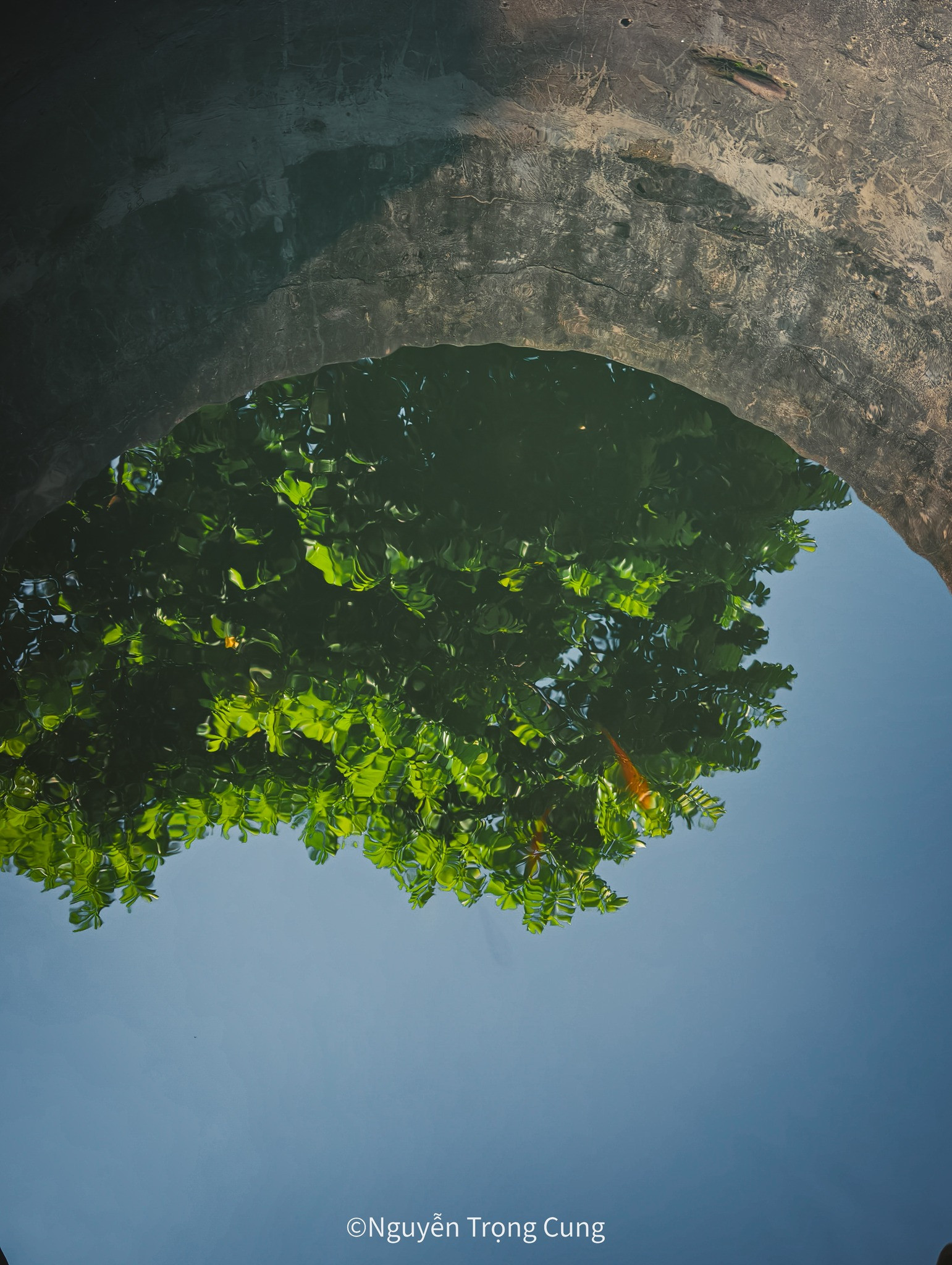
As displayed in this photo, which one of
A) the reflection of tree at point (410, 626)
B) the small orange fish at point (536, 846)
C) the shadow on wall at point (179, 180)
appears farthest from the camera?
the small orange fish at point (536, 846)

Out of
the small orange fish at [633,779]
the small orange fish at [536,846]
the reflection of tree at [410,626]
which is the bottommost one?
the small orange fish at [536,846]

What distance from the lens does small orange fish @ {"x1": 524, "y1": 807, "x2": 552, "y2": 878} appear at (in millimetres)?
7000

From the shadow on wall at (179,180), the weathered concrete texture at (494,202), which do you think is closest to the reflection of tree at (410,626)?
the shadow on wall at (179,180)

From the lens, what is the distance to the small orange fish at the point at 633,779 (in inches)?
276

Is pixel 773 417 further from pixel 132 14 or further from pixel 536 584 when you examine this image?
pixel 132 14

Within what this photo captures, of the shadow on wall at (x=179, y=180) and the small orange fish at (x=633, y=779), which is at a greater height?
the shadow on wall at (x=179, y=180)

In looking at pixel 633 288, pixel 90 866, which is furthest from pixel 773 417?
pixel 90 866

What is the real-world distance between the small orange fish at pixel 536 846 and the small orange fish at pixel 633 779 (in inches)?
27.1

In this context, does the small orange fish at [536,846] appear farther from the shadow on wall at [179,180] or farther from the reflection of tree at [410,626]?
the shadow on wall at [179,180]

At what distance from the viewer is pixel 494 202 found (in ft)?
14.9

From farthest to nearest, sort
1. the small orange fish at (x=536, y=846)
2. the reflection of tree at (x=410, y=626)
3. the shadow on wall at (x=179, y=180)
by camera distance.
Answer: the small orange fish at (x=536, y=846)
the reflection of tree at (x=410, y=626)
the shadow on wall at (x=179, y=180)

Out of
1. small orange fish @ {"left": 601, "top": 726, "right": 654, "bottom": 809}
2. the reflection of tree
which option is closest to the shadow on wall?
the reflection of tree

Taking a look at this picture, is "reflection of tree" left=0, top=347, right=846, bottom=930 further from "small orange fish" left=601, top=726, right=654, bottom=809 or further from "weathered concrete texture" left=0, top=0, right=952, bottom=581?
"weathered concrete texture" left=0, top=0, right=952, bottom=581

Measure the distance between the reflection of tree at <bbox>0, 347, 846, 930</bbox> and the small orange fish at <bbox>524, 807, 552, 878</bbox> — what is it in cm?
3
